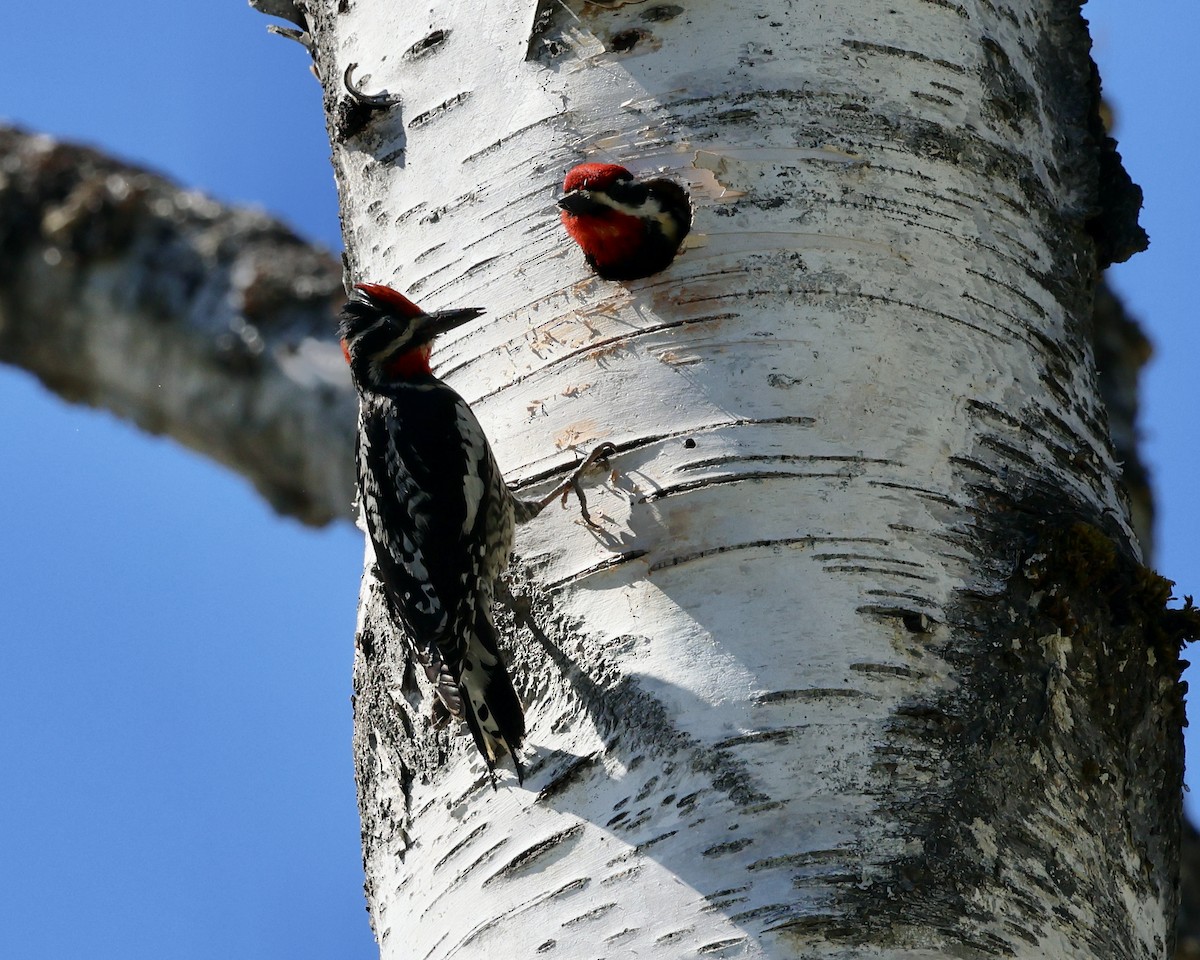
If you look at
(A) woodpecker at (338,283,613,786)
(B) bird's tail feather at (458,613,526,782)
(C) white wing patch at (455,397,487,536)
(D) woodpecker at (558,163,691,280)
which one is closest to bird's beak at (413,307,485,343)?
(A) woodpecker at (338,283,613,786)

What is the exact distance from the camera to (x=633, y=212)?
2732 millimetres

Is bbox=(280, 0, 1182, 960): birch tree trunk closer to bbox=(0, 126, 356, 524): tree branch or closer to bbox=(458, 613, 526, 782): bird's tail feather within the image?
bbox=(458, 613, 526, 782): bird's tail feather

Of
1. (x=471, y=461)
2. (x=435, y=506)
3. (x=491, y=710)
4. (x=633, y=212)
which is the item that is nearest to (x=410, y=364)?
(x=435, y=506)

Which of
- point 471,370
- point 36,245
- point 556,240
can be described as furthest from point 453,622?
point 36,245

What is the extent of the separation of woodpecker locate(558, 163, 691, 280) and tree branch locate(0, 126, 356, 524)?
2923 mm

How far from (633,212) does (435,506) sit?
3.23 feet

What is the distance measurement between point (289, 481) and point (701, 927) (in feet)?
14.1

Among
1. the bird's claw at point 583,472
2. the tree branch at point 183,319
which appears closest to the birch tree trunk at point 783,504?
the bird's claw at point 583,472

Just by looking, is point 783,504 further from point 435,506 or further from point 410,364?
point 410,364

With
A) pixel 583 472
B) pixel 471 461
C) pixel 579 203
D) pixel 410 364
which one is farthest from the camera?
pixel 410 364

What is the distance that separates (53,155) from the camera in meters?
6.40

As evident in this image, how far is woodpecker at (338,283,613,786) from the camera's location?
2.58 metres

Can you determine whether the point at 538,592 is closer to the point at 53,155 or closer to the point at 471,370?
the point at 471,370

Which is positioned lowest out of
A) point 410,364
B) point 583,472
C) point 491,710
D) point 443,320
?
point 491,710
